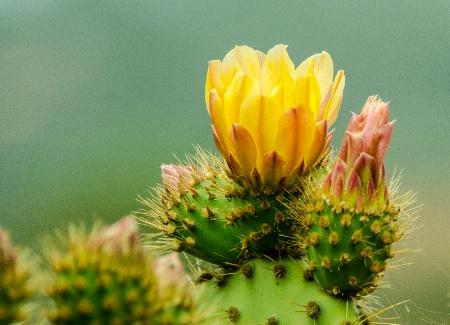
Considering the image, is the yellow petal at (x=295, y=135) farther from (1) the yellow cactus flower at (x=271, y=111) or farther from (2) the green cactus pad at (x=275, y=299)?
(2) the green cactus pad at (x=275, y=299)

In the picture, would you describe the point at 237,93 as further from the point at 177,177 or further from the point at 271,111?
the point at 177,177

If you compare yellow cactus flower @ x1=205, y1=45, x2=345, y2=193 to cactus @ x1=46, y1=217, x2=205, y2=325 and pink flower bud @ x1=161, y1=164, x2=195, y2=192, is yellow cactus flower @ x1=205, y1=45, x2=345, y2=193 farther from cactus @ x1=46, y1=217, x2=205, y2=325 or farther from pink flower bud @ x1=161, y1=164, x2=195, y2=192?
cactus @ x1=46, y1=217, x2=205, y2=325

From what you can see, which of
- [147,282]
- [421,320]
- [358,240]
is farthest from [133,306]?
[421,320]

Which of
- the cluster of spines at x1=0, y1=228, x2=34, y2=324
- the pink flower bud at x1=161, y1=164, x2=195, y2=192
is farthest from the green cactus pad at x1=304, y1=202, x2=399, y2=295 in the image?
the cluster of spines at x1=0, y1=228, x2=34, y2=324

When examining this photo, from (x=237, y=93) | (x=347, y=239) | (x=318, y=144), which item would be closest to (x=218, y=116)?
(x=237, y=93)

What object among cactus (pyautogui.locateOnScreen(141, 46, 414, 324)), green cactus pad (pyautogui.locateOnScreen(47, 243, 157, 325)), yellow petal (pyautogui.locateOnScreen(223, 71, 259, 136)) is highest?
yellow petal (pyautogui.locateOnScreen(223, 71, 259, 136))

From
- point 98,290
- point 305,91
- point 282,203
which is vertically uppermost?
point 305,91

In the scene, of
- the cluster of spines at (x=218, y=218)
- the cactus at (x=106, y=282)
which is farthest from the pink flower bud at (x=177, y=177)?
the cactus at (x=106, y=282)
